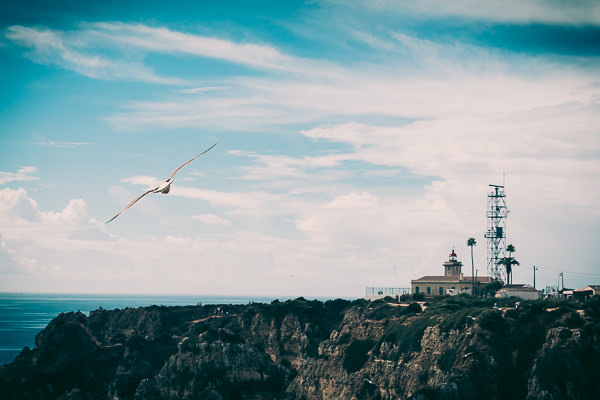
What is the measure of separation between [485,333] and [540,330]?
585 cm

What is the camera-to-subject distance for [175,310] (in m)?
139

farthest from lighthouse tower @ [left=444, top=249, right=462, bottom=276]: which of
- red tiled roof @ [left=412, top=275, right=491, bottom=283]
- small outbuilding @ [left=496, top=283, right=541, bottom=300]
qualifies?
small outbuilding @ [left=496, top=283, right=541, bottom=300]

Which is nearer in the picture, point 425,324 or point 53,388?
point 425,324

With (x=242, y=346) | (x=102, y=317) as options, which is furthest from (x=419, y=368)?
(x=102, y=317)

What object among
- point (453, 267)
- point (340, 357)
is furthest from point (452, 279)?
point (340, 357)

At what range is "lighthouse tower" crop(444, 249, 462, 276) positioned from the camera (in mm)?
141500

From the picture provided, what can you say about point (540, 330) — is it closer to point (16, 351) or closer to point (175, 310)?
point (175, 310)

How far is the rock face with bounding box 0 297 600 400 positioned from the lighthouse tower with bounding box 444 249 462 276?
110 feet

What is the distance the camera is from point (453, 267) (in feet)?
465

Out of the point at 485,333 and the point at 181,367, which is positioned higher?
the point at 485,333

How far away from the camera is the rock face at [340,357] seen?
63656 millimetres

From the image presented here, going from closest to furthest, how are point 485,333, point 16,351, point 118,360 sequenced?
point 485,333
point 118,360
point 16,351

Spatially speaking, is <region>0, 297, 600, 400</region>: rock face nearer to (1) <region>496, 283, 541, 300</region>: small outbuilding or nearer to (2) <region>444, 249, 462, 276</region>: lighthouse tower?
(1) <region>496, 283, 541, 300</region>: small outbuilding

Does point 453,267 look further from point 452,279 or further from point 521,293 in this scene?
point 521,293
